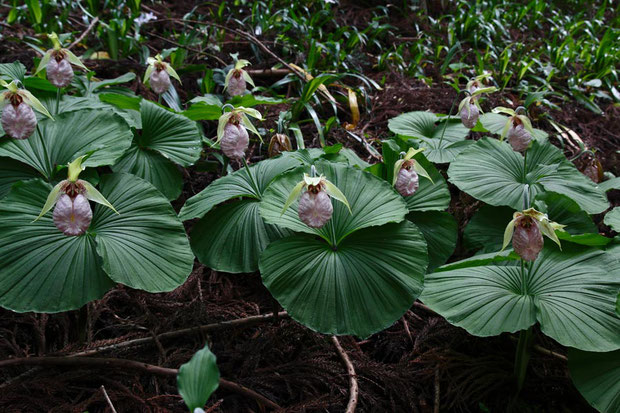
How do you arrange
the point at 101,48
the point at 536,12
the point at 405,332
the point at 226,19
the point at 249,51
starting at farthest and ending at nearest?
1. the point at 536,12
2. the point at 226,19
3. the point at 249,51
4. the point at 101,48
5. the point at 405,332

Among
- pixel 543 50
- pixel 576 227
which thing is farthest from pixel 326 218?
pixel 543 50

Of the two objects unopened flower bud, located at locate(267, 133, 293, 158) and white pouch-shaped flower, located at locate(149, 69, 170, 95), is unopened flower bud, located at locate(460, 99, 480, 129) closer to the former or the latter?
unopened flower bud, located at locate(267, 133, 293, 158)

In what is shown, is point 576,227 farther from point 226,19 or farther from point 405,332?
point 226,19

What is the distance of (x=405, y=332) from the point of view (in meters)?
1.88

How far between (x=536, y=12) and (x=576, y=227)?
15.0ft

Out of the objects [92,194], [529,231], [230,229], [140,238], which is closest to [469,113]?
[529,231]

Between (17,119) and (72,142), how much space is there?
283 millimetres

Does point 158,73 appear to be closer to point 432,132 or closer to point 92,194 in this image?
point 92,194

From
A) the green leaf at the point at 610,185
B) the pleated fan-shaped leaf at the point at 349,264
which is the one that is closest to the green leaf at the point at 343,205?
the pleated fan-shaped leaf at the point at 349,264

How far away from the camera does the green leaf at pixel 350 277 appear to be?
4.89ft

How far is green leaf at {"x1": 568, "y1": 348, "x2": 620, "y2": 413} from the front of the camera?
1367mm

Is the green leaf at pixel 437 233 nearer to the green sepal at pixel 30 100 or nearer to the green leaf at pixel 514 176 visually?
the green leaf at pixel 514 176

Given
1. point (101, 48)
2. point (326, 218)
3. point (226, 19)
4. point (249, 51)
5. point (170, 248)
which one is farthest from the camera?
point (226, 19)

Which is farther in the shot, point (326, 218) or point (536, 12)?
point (536, 12)
